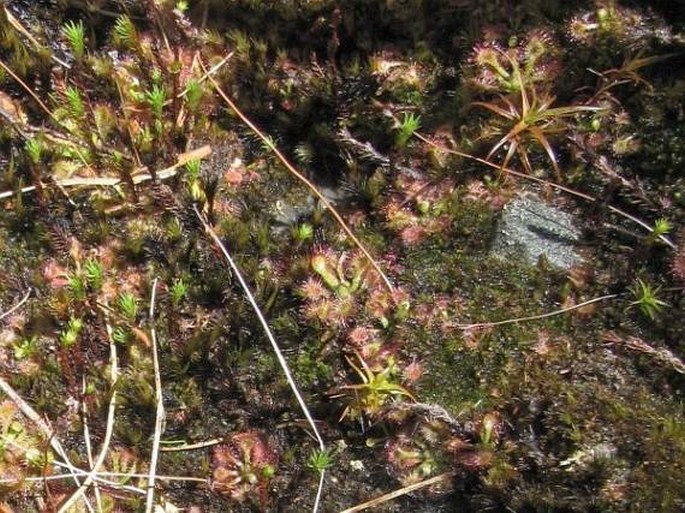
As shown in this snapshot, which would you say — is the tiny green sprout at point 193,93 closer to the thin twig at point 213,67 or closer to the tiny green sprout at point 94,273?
the thin twig at point 213,67

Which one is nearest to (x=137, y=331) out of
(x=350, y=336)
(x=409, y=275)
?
(x=350, y=336)

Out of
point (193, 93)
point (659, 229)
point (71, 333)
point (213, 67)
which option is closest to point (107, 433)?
point (71, 333)

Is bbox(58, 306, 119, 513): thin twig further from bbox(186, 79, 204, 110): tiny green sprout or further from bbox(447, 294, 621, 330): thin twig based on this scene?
bbox(447, 294, 621, 330): thin twig

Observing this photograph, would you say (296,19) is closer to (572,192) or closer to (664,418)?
(572,192)

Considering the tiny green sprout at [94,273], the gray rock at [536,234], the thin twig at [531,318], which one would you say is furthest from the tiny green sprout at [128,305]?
the gray rock at [536,234]

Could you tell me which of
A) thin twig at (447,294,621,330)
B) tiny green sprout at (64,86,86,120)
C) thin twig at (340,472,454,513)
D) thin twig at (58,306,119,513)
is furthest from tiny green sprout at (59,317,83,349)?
thin twig at (447,294,621,330)

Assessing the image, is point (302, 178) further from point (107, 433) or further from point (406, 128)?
point (107, 433)
